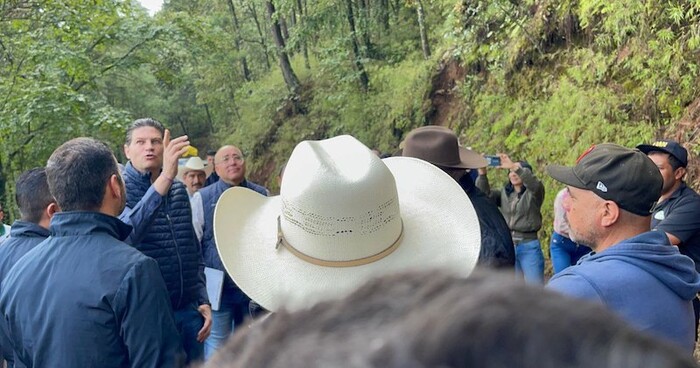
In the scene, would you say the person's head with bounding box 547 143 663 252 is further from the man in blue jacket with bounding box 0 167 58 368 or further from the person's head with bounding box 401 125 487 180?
the man in blue jacket with bounding box 0 167 58 368

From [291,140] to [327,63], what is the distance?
3200 mm

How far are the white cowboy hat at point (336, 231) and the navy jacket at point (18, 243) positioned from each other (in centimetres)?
144

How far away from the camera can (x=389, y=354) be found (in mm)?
473

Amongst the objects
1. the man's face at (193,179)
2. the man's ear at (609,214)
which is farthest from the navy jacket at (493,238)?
the man's face at (193,179)

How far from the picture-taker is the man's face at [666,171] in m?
3.90

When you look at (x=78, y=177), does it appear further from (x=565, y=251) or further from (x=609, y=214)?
(x=565, y=251)

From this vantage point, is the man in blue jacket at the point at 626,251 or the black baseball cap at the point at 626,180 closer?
the man in blue jacket at the point at 626,251

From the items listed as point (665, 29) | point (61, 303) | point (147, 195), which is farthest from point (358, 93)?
point (61, 303)

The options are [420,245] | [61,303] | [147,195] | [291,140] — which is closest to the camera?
[420,245]

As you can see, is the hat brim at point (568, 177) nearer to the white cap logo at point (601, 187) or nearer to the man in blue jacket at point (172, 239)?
the white cap logo at point (601, 187)

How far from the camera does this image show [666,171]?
12.8 feet

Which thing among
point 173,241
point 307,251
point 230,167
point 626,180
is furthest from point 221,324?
point 626,180

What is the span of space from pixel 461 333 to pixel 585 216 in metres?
2.03

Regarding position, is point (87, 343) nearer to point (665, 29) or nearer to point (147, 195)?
point (147, 195)
